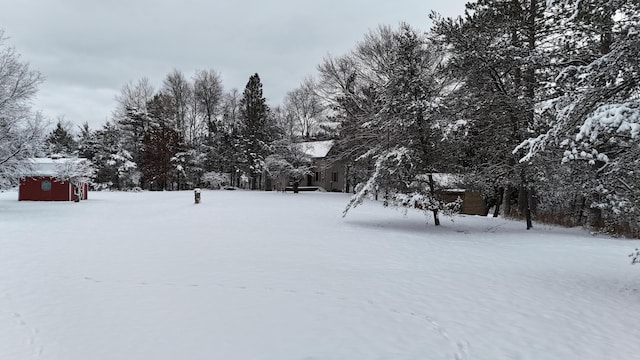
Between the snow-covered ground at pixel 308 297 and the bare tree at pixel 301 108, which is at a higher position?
the bare tree at pixel 301 108

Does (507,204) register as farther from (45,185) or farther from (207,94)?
(207,94)

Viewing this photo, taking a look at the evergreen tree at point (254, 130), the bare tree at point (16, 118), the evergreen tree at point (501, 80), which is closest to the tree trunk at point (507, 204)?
the evergreen tree at point (501, 80)

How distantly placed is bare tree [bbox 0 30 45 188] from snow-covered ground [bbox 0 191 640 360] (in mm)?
8984

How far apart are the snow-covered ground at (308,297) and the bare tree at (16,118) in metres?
8.98

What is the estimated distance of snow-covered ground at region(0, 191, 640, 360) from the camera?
178 inches

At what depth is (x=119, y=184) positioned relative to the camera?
1726 inches

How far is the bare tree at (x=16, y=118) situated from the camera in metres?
19.5

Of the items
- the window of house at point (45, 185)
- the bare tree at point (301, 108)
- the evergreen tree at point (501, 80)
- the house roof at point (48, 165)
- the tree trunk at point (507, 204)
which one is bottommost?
the tree trunk at point (507, 204)

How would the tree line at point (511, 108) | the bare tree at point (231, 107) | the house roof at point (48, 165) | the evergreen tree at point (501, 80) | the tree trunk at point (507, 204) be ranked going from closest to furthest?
the tree line at point (511, 108) → the evergreen tree at point (501, 80) → the tree trunk at point (507, 204) → the house roof at point (48, 165) → the bare tree at point (231, 107)

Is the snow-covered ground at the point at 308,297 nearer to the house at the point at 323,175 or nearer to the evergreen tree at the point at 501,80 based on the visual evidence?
the evergreen tree at the point at 501,80

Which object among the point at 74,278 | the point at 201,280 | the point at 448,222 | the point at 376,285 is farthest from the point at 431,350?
the point at 448,222

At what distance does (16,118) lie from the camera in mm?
19812

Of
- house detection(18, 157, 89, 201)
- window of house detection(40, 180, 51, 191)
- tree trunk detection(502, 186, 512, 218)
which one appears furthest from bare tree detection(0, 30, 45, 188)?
tree trunk detection(502, 186, 512, 218)

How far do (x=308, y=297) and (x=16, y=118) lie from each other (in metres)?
19.8
